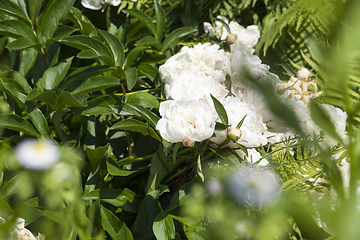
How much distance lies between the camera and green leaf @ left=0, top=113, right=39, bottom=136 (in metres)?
0.56

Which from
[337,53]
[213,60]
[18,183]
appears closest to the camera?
[337,53]

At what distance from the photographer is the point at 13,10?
669 mm

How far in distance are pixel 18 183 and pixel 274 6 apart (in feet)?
3.95

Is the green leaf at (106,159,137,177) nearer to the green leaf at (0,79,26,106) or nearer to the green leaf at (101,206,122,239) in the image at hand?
the green leaf at (101,206,122,239)

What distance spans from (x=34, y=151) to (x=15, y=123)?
77mm

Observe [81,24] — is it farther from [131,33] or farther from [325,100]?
[325,100]

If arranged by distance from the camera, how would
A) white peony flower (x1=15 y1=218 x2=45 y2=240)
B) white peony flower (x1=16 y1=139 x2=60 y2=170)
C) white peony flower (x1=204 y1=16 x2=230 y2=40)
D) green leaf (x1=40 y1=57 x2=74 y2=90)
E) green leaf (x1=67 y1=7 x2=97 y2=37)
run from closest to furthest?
1. white peony flower (x1=15 y1=218 x2=45 y2=240)
2. white peony flower (x1=16 y1=139 x2=60 y2=170)
3. green leaf (x1=40 y1=57 x2=74 y2=90)
4. green leaf (x1=67 y1=7 x2=97 y2=37)
5. white peony flower (x1=204 y1=16 x2=230 y2=40)

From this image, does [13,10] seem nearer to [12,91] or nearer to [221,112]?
[12,91]

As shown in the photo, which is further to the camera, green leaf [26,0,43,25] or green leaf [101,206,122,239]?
green leaf [26,0,43,25]

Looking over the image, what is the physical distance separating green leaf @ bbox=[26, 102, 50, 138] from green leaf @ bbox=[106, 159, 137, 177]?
0.61 ft

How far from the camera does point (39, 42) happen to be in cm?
69

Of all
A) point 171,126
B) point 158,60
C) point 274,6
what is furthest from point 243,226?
point 274,6

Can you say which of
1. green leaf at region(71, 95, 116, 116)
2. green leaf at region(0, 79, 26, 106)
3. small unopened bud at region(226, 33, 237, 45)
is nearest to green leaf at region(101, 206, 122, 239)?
green leaf at region(71, 95, 116, 116)

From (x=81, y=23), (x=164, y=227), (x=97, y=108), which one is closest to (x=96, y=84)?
(x=97, y=108)
